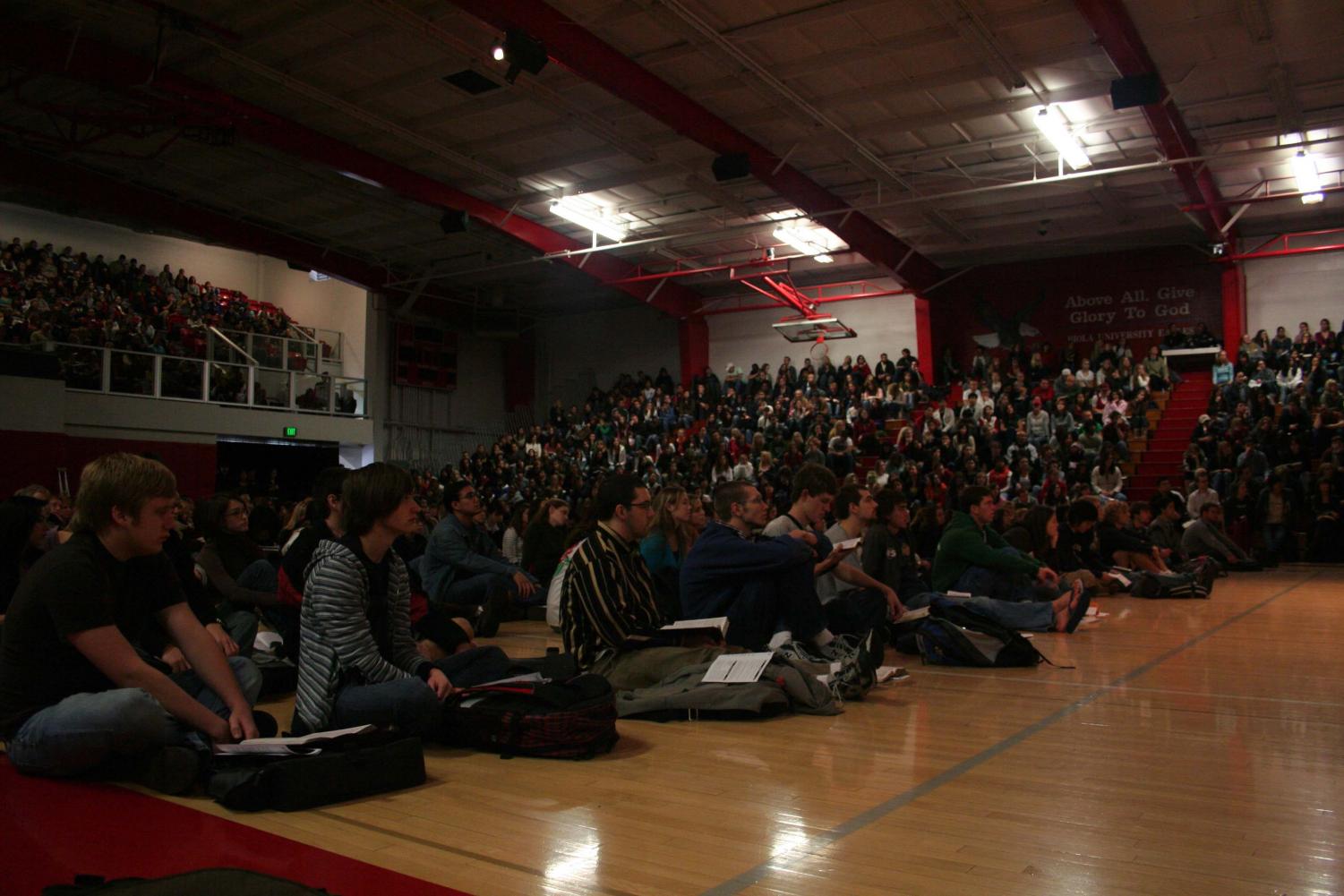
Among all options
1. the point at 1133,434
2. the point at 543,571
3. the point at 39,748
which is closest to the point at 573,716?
the point at 39,748

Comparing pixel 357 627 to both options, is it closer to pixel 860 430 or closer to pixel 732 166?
pixel 732 166

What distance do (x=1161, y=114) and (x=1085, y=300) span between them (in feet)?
25.9

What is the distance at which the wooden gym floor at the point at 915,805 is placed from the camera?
2.33 metres

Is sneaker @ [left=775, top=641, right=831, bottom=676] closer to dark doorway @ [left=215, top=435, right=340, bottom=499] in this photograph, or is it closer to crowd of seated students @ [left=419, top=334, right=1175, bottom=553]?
crowd of seated students @ [left=419, top=334, right=1175, bottom=553]

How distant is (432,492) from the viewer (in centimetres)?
2017

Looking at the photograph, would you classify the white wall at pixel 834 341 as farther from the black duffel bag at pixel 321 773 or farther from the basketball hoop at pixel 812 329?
the black duffel bag at pixel 321 773

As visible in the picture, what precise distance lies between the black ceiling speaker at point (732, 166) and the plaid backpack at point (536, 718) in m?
11.2

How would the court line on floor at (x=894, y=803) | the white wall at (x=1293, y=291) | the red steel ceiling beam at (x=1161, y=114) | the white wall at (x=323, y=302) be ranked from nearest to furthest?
the court line on floor at (x=894, y=803)
the red steel ceiling beam at (x=1161, y=114)
the white wall at (x=1293, y=291)
the white wall at (x=323, y=302)

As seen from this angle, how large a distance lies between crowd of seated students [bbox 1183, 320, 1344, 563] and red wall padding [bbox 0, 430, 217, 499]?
14.0 metres

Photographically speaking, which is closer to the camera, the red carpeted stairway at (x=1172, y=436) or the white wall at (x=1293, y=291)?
the red carpeted stairway at (x=1172, y=436)

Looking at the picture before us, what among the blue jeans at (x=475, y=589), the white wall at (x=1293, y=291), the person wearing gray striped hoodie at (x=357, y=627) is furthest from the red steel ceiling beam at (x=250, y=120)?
the white wall at (x=1293, y=291)

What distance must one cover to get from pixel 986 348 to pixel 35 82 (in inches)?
663

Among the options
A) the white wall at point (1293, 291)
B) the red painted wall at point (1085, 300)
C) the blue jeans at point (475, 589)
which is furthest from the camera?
the red painted wall at point (1085, 300)

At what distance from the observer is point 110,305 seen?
17781mm
